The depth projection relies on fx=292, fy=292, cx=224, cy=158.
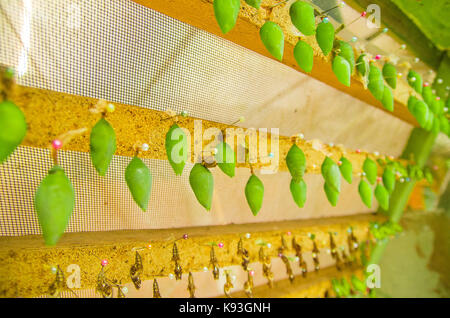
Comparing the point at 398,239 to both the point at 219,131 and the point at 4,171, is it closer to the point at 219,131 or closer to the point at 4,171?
the point at 219,131

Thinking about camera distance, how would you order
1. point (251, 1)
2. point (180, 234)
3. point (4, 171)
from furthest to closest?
point (180, 234)
point (4, 171)
point (251, 1)

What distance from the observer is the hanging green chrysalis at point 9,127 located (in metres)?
0.50

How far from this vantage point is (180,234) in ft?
3.48

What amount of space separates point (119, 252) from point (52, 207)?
40 centimetres

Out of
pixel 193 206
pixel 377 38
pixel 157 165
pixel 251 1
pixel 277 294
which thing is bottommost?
pixel 277 294

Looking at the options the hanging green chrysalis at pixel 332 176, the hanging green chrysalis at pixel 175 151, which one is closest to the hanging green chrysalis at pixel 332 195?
the hanging green chrysalis at pixel 332 176

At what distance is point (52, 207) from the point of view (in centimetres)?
54

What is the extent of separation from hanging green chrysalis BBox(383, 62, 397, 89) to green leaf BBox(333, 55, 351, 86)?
44 centimetres

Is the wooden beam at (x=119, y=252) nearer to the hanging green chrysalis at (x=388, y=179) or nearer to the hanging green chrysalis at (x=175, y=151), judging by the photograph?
the hanging green chrysalis at (x=175, y=151)

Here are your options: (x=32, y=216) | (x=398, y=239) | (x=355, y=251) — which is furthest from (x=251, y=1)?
(x=398, y=239)

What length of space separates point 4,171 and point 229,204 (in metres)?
0.84

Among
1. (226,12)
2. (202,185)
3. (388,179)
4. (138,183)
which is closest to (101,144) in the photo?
(138,183)

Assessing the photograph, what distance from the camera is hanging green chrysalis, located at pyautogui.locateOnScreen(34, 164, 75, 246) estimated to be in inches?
21.2

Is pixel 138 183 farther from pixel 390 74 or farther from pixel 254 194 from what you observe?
pixel 390 74
